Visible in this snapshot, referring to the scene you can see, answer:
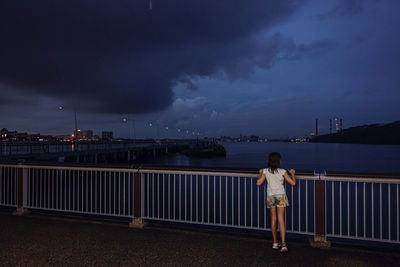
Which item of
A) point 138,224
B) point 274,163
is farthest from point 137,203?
point 274,163

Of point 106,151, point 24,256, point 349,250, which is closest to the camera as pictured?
point 24,256

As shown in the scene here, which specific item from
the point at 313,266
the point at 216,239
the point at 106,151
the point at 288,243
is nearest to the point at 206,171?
the point at 216,239

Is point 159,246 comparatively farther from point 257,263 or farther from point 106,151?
point 106,151

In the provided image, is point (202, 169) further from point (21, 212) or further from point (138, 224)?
point (21, 212)

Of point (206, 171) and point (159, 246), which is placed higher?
point (206, 171)

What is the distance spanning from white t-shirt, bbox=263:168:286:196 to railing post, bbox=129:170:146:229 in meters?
2.56

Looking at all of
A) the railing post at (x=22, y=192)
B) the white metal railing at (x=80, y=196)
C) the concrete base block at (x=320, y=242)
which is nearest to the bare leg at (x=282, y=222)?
the concrete base block at (x=320, y=242)

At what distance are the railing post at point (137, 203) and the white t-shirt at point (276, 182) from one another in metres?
2.56

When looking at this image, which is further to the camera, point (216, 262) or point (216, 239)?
point (216, 239)

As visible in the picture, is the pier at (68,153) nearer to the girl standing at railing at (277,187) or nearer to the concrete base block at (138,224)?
the concrete base block at (138,224)

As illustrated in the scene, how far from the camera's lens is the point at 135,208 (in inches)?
203

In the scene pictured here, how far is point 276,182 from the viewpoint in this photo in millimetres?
3947

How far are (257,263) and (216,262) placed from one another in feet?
1.87

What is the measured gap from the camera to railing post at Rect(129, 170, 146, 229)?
5.07 m
